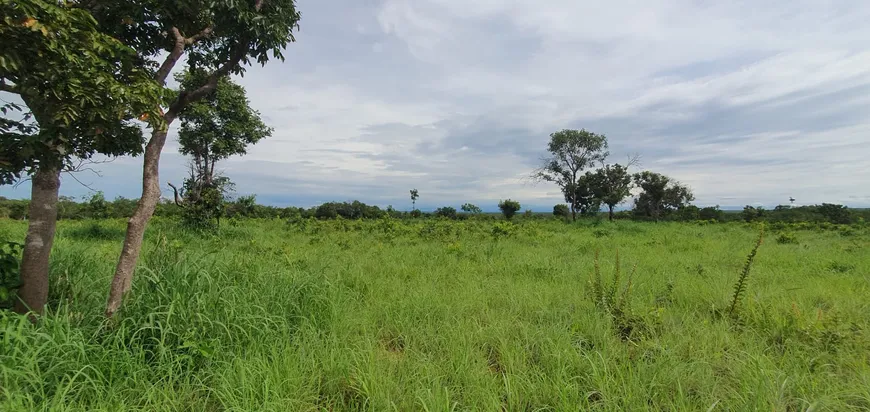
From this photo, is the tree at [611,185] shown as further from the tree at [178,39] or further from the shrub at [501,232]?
the tree at [178,39]

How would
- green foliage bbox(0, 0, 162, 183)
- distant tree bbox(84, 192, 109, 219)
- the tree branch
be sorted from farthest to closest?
1. distant tree bbox(84, 192, 109, 219)
2. the tree branch
3. green foliage bbox(0, 0, 162, 183)

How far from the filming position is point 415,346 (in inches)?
117

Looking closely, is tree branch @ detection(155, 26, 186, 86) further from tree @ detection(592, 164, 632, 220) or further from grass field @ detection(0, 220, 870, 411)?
tree @ detection(592, 164, 632, 220)

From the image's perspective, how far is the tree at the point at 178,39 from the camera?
270cm

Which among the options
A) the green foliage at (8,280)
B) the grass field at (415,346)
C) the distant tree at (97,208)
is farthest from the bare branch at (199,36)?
the distant tree at (97,208)

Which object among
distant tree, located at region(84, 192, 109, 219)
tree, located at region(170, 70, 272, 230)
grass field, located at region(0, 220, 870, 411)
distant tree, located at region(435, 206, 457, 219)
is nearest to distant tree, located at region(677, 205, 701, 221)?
distant tree, located at region(435, 206, 457, 219)

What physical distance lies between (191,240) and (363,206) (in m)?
17.8

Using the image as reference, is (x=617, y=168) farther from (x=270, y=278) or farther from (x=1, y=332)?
(x=1, y=332)

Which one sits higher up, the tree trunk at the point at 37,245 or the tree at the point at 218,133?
the tree at the point at 218,133

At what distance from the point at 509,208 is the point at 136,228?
82.2 ft

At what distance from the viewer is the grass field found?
2.16 meters

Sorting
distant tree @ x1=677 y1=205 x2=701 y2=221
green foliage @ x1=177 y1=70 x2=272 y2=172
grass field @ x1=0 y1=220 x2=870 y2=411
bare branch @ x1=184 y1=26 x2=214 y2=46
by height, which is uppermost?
green foliage @ x1=177 y1=70 x2=272 y2=172

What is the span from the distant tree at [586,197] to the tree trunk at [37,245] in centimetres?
2634

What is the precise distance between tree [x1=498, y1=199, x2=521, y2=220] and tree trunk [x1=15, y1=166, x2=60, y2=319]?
81.0 feet
